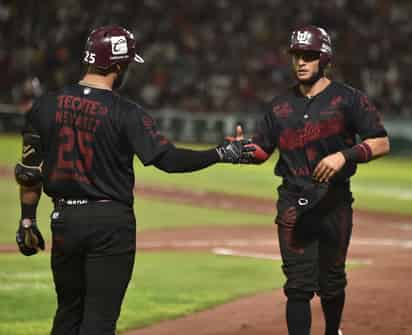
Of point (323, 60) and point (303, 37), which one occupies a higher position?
point (303, 37)

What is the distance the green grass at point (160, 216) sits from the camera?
54.4 ft

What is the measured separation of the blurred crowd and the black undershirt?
31.1 metres

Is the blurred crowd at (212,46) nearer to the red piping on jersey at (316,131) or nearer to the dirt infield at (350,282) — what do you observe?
the dirt infield at (350,282)

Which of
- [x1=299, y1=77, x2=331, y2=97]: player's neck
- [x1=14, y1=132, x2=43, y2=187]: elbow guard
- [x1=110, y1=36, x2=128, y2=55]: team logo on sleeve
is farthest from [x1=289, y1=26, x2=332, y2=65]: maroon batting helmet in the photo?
[x1=14, y1=132, x2=43, y2=187]: elbow guard

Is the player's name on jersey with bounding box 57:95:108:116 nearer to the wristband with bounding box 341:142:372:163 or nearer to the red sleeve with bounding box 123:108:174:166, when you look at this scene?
the red sleeve with bounding box 123:108:174:166

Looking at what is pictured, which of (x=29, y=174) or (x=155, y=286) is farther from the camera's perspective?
(x=155, y=286)

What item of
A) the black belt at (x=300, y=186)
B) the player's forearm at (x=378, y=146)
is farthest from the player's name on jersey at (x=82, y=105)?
the player's forearm at (x=378, y=146)

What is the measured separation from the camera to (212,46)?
4028 cm

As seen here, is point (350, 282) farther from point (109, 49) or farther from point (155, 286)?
point (109, 49)

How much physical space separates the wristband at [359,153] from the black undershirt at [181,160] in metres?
1.42

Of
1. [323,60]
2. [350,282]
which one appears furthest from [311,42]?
[350,282]

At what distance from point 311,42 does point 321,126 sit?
2.00 feet

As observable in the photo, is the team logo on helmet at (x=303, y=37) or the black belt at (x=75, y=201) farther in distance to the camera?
the team logo on helmet at (x=303, y=37)

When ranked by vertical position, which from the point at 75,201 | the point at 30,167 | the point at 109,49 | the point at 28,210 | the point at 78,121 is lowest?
the point at 28,210
